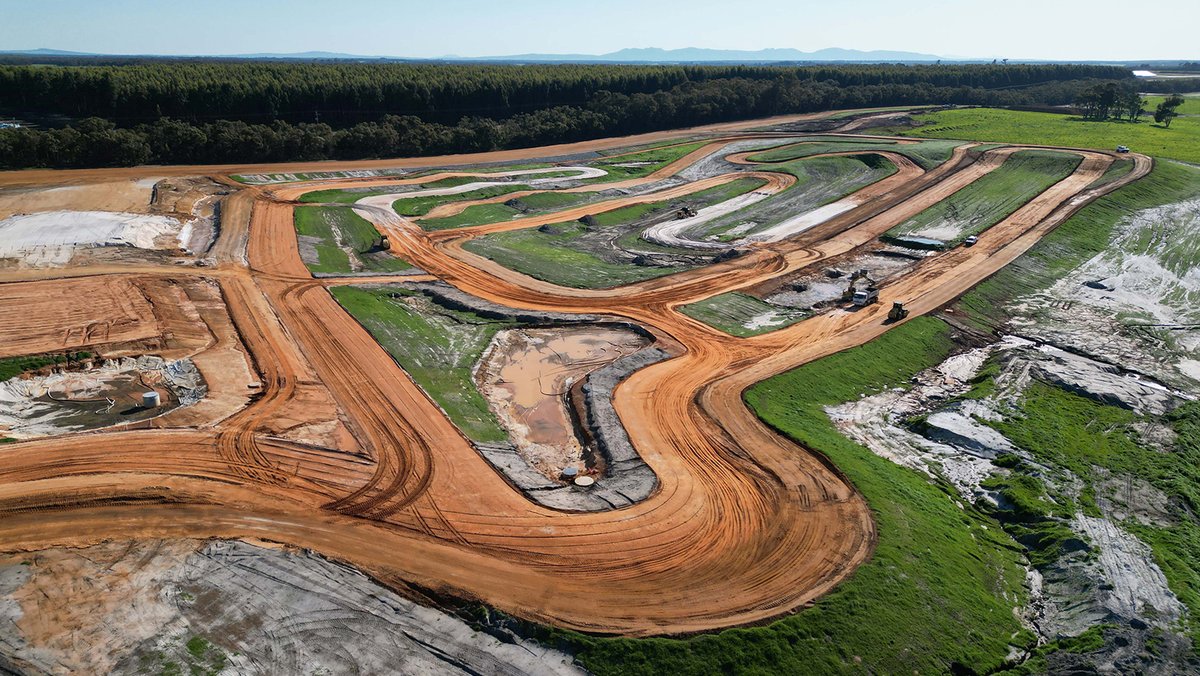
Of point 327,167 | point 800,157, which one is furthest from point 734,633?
point 800,157

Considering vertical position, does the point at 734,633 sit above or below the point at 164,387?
below

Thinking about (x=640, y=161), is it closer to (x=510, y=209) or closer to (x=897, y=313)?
(x=510, y=209)

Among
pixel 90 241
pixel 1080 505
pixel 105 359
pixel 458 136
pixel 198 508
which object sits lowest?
pixel 1080 505

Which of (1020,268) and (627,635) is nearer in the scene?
(627,635)

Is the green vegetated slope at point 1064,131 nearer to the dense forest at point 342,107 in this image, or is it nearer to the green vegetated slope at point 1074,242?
the green vegetated slope at point 1074,242

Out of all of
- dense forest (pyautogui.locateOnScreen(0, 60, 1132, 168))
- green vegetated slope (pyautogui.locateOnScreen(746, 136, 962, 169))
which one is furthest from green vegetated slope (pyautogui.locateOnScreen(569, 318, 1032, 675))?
dense forest (pyautogui.locateOnScreen(0, 60, 1132, 168))

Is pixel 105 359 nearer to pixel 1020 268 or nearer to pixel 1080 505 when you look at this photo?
pixel 1080 505

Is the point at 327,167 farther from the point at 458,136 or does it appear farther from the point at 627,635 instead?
the point at 627,635

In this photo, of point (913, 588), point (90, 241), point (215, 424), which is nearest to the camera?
point (913, 588)

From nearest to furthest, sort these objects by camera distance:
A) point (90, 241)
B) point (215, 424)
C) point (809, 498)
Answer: point (809, 498)
point (215, 424)
point (90, 241)
